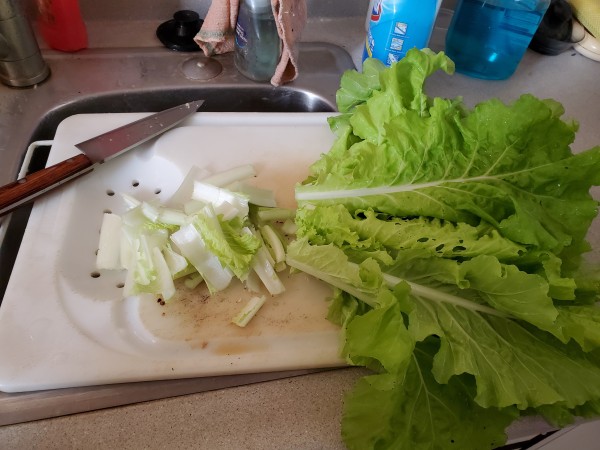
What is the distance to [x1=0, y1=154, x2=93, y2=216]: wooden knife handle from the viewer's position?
64 cm

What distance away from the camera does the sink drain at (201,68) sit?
38.5 inches

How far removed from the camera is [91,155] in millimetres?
727

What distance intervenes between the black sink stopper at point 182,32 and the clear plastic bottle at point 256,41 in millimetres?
127

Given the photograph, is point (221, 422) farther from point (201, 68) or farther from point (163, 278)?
point (201, 68)

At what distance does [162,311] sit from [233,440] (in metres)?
0.20

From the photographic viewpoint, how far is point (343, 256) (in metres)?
0.56

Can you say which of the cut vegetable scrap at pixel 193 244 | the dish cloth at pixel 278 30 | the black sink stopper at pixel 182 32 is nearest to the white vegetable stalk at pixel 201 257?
the cut vegetable scrap at pixel 193 244

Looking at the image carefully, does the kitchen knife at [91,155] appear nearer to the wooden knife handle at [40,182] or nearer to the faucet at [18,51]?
the wooden knife handle at [40,182]

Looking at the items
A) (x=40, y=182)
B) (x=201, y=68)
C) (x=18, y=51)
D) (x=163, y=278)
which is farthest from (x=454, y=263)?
(x=18, y=51)

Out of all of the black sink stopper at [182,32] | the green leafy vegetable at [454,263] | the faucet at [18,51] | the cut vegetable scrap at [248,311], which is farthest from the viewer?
the black sink stopper at [182,32]

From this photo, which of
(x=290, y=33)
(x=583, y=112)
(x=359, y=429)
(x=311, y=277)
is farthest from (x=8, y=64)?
(x=583, y=112)

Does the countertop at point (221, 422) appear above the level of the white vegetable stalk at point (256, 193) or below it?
below

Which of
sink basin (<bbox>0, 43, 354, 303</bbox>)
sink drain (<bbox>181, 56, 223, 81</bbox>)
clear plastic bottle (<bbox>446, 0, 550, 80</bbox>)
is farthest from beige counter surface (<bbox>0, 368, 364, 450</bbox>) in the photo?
clear plastic bottle (<bbox>446, 0, 550, 80</bbox>)

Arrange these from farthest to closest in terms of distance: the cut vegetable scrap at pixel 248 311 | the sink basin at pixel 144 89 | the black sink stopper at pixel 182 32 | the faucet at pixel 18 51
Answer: the black sink stopper at pixel 182 32 < the sink basin at pixel 144 89 < the faucet at pixel 18 51 < the cut vegetable scrap at pixel 248 311
